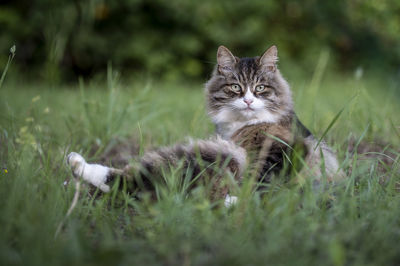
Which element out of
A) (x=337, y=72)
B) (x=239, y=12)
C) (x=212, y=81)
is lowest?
(x=337, y=72)

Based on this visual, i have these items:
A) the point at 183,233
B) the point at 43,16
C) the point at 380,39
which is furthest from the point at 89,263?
the point at 380,39

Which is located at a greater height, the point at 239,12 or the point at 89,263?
the point at 239,12

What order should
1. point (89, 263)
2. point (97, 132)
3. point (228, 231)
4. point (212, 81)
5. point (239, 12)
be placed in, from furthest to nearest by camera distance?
point (239, 12) < point (97, 132) < point (212, 81) < point (228, 231) < point (89, 263)

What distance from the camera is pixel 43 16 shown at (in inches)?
285

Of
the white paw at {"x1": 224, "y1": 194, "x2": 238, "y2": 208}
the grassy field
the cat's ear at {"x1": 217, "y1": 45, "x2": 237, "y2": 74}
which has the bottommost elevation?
the white paw at {"x1": 224, "y1": 194, "x2": 238, "y2": 208}

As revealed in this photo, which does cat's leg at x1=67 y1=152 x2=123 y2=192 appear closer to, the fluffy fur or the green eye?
the fluffy fur

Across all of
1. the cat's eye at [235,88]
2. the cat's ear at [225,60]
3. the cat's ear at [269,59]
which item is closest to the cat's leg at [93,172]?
the cat's eye at [235,88]

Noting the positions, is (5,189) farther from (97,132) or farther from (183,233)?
(97,132)

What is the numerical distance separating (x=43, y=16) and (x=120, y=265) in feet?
24.2

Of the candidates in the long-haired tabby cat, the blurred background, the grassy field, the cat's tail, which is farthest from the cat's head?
the blurred background

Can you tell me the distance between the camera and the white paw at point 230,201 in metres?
1.57

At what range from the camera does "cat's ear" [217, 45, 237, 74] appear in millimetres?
2448

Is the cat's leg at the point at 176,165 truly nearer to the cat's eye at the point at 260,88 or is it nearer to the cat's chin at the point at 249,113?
the cat's chin at the point at 249,113

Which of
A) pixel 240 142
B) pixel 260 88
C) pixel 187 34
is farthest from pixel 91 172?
pixel 187 34
